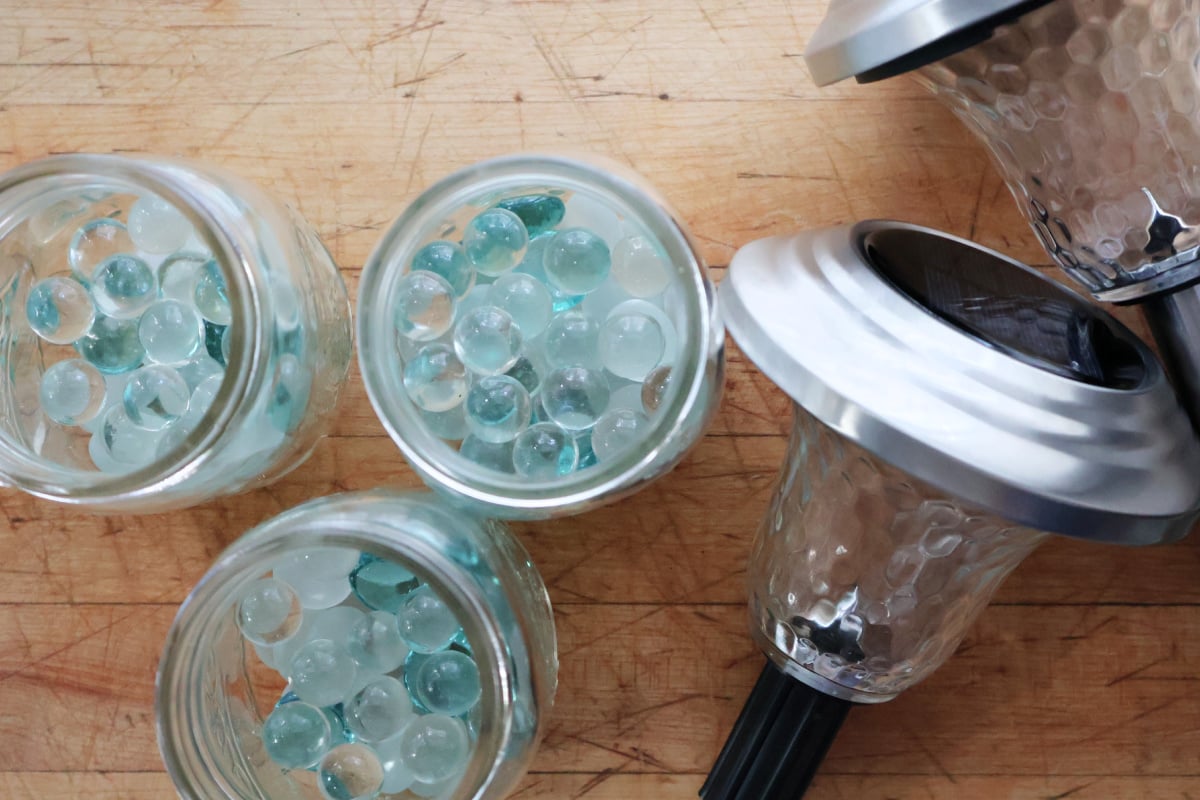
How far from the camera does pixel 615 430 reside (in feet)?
1.42

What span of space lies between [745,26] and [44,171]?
1.12 feet

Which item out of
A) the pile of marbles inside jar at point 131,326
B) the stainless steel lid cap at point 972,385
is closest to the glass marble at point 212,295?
the pile of marbles inside jar at point 131,326

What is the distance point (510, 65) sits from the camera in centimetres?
52

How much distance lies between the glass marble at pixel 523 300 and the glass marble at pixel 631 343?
1.3 inches

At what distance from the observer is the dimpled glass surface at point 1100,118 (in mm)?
391

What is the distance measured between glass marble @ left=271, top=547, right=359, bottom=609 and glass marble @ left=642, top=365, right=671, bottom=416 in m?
0.15

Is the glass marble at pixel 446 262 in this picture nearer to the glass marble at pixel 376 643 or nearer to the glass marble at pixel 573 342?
the glass marble at pixel 573 342

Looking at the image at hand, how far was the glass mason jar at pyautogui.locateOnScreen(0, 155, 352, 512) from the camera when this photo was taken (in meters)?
0.40

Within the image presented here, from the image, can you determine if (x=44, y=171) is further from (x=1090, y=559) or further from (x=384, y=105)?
(x=1090, y=559)

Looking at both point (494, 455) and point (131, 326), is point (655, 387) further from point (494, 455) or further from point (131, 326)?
point (131, 326)

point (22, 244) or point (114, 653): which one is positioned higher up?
point (22, 244)

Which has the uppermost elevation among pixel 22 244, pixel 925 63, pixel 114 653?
pixel 925 63

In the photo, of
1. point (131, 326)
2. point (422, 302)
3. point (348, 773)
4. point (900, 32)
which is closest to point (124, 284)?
point (131, 326)

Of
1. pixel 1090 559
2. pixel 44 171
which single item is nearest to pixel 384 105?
pixel 44 171
